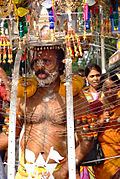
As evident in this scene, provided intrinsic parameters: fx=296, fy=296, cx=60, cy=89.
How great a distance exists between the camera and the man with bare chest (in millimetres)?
2932

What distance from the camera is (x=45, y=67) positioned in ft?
10.4

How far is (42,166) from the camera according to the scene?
110 inches

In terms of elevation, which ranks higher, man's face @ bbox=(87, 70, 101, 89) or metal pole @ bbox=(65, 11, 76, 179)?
man's face @ bbox=(87, 70, 101, 89)

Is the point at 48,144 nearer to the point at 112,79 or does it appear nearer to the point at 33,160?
the point at 33,160

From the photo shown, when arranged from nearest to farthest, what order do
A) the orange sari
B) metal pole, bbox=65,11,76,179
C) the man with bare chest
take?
metal pole, bbox=65,11,76,179 → the man with bare chest → the orange sari

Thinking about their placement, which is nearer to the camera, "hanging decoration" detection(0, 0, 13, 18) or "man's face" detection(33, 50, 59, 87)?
"hanging decoration" detection(0, 0, 13, 18)

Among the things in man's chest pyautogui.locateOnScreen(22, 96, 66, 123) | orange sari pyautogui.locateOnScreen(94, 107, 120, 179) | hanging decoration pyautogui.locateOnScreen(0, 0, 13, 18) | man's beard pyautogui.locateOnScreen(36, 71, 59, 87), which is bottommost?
orange sari pyautogui.locateOnScreen(94, 107, 120, 179)

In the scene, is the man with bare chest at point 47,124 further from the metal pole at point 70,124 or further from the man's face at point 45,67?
the metal pole at point 70,124

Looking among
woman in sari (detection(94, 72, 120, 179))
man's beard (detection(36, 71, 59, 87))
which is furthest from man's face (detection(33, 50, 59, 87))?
woman in sari (detection(94, 72, 120, 179))

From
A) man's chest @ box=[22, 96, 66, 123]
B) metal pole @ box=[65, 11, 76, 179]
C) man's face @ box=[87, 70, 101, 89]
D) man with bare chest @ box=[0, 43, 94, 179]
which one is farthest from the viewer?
man's face @ box=[87, 70, 101, 89]

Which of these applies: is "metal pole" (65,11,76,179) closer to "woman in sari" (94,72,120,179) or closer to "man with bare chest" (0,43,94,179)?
"man with bare chest" (0,43,94,179)

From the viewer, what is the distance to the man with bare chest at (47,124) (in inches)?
115

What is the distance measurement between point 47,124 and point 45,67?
1.98ft

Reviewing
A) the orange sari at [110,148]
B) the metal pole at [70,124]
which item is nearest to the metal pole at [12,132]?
the metal pole at [70,124]
